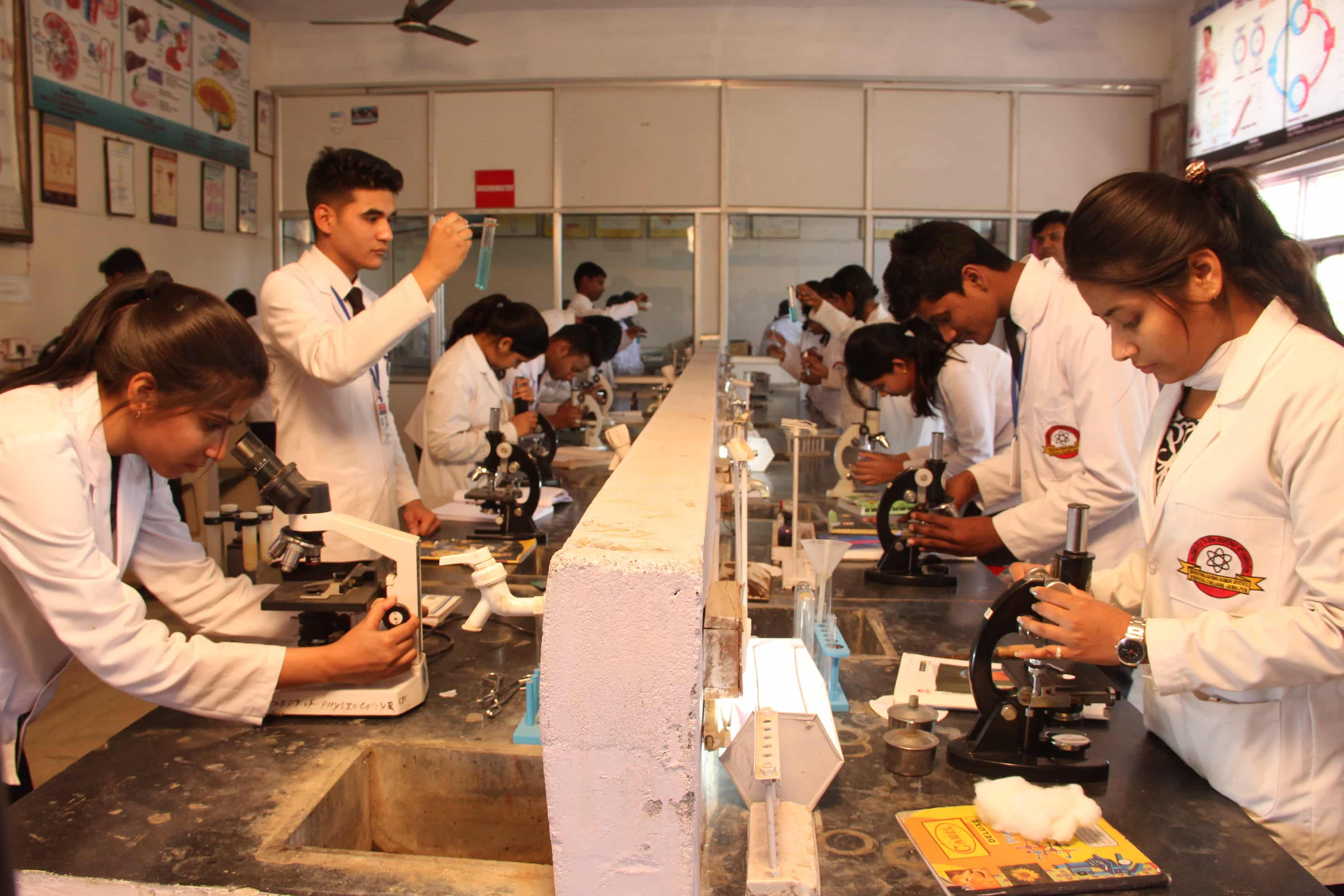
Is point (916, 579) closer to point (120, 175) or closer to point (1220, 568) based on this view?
point (1220, 568)

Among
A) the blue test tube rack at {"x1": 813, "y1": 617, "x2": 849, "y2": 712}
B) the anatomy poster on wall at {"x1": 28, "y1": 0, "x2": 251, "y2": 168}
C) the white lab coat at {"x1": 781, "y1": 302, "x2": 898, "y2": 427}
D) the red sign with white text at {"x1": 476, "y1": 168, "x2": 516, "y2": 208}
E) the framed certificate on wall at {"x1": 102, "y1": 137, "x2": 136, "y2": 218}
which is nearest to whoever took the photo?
the blue test tube rack at {"x1": 813, "y1": 617, "x2": 849, "y2": 712}

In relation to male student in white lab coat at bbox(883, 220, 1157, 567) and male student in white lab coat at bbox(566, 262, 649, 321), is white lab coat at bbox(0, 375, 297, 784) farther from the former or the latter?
male student in white lab coat at bbox(566, 262, 649, 321)

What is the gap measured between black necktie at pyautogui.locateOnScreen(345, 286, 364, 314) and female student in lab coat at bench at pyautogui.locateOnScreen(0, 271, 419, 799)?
908 millimetres

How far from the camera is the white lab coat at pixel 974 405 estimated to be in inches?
126

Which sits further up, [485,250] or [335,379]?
[485,250]

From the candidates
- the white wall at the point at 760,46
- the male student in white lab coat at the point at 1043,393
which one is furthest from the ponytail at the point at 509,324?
the white wall at the point at 760,46

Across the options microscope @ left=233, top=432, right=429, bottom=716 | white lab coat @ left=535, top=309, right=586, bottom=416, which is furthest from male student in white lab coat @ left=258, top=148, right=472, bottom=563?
white lab coat @ left=535, top=309, right=586, bottom=416

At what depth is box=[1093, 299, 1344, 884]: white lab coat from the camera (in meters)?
1.16

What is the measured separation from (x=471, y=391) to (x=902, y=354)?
61.3 inches

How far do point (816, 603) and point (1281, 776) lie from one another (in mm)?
744

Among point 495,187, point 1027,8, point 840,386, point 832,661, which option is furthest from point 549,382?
point 832,661

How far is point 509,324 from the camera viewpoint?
3.62 meters

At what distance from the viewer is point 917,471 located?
2.28m

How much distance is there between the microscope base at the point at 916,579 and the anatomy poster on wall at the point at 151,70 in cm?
463
